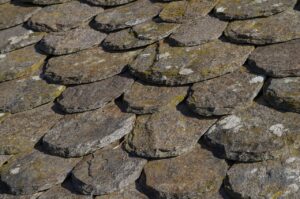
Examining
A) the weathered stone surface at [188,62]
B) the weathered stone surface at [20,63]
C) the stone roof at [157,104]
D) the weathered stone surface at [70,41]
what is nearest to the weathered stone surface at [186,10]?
the stone roof at [157,104]

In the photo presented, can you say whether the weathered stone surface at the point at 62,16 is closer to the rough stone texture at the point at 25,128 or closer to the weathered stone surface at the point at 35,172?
the rough stone texture at the point at 25,128

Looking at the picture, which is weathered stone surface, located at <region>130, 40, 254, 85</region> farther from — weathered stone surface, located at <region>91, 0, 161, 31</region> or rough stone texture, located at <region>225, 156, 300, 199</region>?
rough stone texture, located at <region>225, 156, 300, 199</region>

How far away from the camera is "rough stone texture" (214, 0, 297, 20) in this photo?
232 cm

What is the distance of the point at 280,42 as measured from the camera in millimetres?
2201

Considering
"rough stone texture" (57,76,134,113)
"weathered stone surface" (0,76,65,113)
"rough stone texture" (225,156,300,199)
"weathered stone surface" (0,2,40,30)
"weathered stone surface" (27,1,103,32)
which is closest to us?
"rough stone texture" (225,156,300,199)

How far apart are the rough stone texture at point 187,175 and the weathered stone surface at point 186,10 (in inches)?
24.9

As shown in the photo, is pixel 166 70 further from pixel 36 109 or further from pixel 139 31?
pixel 36 109

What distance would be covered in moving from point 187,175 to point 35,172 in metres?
0.57

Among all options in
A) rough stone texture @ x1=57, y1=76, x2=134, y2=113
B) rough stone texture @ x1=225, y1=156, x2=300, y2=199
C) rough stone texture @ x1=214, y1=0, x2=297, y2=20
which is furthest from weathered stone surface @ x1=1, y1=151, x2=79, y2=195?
rough stone texture @ x1=214, y1=0, x2=297, y2=20

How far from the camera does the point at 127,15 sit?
2.57 metres

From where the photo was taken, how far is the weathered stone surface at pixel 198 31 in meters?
2.33

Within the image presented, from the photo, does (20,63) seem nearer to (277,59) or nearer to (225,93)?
(225,93)

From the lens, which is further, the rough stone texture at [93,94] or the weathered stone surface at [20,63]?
the weathered stone surface at [20,63]

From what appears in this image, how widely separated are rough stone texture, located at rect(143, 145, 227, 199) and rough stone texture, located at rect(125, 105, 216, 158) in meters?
0.03
